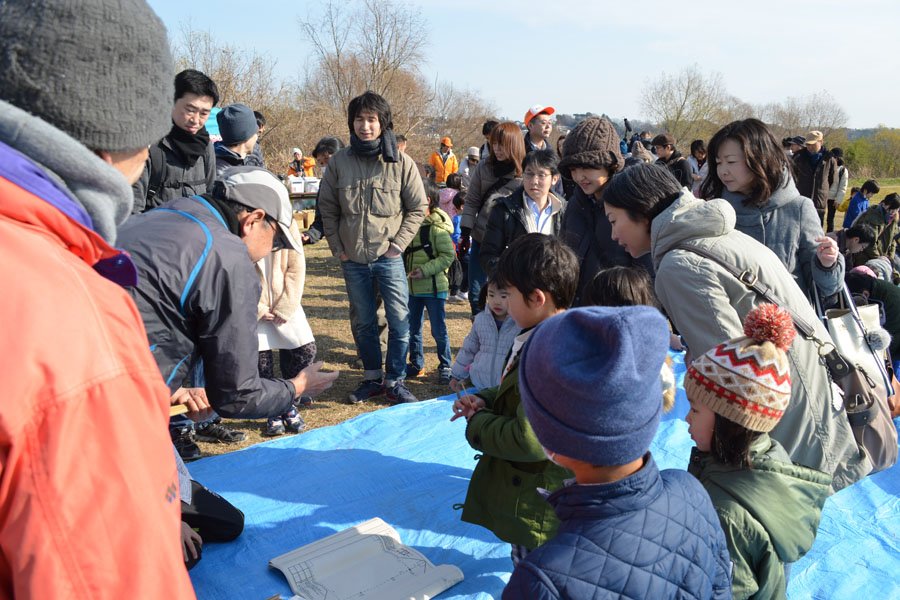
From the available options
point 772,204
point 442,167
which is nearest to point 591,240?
point 772,204

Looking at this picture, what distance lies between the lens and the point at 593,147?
3318 millimetres

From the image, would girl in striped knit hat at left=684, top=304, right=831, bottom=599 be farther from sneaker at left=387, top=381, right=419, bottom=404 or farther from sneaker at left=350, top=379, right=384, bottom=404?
sneaker at left=350, top=379, right=384, bottom=404

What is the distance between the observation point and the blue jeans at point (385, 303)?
4352 mm

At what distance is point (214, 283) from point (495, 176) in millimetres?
2953

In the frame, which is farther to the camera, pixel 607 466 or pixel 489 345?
pixel 489 345

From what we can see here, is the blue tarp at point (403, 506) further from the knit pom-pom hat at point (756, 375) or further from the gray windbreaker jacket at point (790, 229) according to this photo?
the knit pom-pom hat at point (756, 375)

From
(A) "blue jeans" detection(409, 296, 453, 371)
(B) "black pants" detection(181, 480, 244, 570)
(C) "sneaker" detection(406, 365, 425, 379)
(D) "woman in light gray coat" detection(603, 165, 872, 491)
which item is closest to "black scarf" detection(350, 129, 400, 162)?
(A) "blue jeans" detection(409, 296, 453, 371)

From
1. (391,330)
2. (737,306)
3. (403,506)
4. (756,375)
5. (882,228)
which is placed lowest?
(403,506)

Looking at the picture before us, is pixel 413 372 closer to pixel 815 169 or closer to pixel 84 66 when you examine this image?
pixel 84 66

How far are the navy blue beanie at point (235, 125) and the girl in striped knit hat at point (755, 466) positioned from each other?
343 centimetres

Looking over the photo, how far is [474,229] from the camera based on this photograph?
4.62 metres

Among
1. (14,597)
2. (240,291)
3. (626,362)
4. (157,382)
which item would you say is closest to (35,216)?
(157,382)

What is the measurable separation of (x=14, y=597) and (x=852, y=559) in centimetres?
302

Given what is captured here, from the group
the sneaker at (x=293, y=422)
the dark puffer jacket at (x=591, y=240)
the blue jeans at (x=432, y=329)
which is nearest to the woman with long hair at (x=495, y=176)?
the blue jeans at (x=432, y=329)
